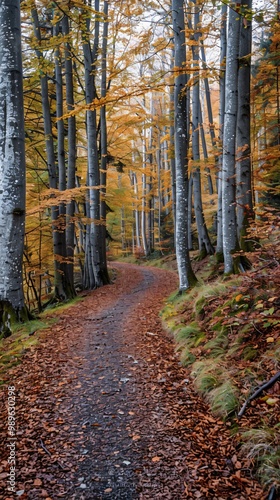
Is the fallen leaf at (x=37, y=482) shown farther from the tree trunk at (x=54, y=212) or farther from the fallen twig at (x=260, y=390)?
the tree trunk at (x=54, y=212)

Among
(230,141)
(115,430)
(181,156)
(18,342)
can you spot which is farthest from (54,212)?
(115,430)

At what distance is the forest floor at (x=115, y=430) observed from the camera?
2.68 meters

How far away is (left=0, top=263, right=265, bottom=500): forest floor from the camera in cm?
268

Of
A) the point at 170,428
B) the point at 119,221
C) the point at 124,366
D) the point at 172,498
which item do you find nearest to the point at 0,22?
the point at 124,366

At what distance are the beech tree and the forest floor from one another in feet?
5.34

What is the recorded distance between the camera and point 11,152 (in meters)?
5.80

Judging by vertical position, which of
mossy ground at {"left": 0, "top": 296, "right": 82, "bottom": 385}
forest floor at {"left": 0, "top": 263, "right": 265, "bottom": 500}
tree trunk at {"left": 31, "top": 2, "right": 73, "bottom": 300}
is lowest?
forest floor at {"left": 0, "top": 263, "right": 265, "bottom": 500}

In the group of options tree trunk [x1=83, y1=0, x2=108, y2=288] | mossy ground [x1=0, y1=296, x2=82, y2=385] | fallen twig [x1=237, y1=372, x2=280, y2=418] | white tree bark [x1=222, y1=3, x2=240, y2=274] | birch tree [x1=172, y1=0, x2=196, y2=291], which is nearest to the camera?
fallen twig [x1=237, y1=372, x2=280, y2=418]

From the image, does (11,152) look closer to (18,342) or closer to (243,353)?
(18,342)

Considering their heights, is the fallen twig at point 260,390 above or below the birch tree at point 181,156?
below

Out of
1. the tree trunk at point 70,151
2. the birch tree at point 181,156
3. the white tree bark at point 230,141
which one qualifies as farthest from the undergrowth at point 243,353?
the tree trunk at point 70,151

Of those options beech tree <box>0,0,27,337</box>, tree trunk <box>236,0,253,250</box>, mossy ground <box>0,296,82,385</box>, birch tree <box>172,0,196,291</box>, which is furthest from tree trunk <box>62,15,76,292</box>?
tree trunk <box>236,0,253,250</box>

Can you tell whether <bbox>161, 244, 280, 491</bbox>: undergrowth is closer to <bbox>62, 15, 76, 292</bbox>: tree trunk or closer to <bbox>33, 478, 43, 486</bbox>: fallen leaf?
<bbox>33, 478, 43, 486</bbox>: fallen leaf

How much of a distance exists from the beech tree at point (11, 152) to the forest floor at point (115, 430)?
1.63 meters
